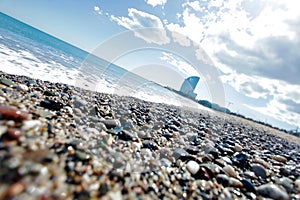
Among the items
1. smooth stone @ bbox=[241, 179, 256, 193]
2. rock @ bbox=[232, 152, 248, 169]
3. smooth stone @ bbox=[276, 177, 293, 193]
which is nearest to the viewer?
smooth stone @ bbox=[241, 179, 256, 193]

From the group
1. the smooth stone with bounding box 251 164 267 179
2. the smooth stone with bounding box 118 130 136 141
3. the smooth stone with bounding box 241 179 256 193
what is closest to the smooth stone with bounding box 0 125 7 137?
the smooth stone with bounding box 118 130 136 141

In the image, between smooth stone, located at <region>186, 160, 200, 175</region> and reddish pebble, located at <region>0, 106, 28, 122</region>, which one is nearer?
reddish pebble, located at <region>0, 106, 28, 122</region>

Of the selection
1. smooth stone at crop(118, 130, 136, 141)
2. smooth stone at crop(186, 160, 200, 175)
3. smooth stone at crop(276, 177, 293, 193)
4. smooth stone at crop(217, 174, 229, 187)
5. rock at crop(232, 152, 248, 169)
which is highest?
smooth stone at crop(276, 177, 293, 193)

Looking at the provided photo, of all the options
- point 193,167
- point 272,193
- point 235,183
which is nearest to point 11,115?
point 193,167

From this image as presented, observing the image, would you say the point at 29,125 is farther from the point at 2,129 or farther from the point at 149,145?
the point at 149,145

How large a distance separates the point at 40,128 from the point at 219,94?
10224 mm

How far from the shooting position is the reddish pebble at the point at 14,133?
165 cm

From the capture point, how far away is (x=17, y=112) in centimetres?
206

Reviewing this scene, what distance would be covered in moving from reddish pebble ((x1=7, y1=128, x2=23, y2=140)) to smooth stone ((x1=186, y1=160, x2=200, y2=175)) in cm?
208

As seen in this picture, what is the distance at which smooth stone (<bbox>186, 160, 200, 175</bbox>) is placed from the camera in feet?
7.59

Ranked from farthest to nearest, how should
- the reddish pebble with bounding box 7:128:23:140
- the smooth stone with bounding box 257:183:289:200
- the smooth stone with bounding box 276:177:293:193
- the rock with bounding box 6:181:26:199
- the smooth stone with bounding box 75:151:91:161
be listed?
the smooth stone with bounding box 276:177:293:193
the smooth stone with bounding box 257:183:289:200
the smooth stone with bounding box 75:151:91:161
the reddish pebble with bounding box 7:128:23:140
the rock with bounding box 6:181:26:199

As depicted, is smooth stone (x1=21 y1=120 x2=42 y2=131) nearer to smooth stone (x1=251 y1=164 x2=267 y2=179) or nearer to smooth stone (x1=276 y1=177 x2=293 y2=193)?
smooth stone (x1=251 y1=164 x2=267 y2=179)

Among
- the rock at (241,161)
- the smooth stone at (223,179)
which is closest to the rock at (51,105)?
the smooth stone at (223,179)

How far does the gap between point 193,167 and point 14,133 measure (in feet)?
7.20
